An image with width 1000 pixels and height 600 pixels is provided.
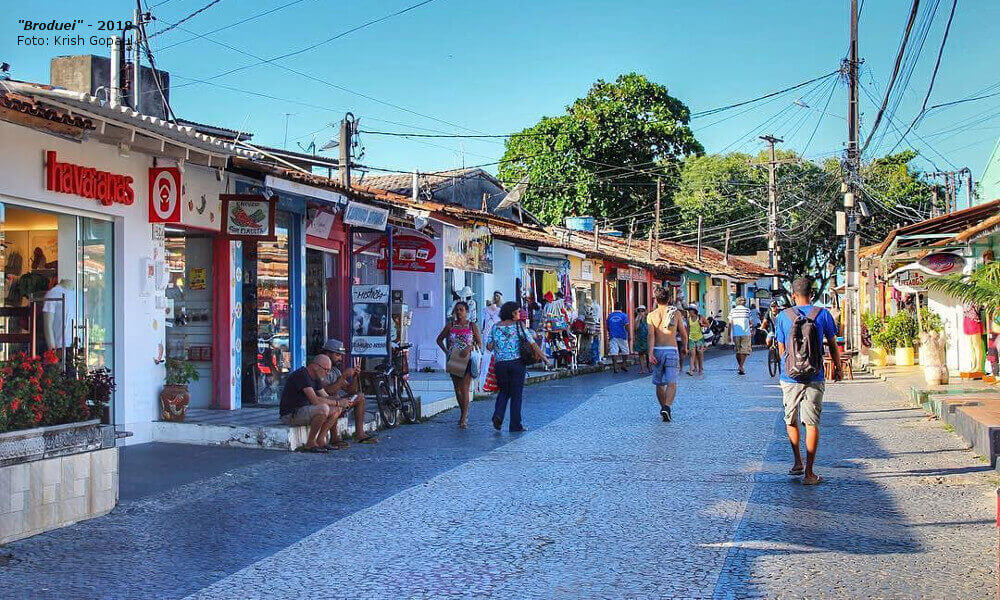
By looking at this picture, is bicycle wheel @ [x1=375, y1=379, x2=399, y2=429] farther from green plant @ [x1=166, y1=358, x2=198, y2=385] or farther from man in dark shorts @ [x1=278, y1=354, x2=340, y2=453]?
green plant @ [x1=166, y1=358, x2=198, y2=385]

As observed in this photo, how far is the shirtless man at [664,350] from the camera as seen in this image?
1364 centimetres

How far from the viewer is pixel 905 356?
2473cm

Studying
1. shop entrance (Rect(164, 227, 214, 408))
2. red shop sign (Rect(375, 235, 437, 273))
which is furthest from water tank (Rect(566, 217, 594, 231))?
shop entrance (Rect(164, 227, 214, 408))

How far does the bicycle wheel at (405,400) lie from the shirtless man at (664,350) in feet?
10.8

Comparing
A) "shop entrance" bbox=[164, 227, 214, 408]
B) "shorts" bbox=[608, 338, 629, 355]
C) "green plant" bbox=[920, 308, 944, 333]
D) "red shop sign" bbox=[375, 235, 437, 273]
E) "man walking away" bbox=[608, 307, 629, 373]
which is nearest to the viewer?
"shop entrance" bbox=[164, 227, 214, 408]

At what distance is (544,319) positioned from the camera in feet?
85.6

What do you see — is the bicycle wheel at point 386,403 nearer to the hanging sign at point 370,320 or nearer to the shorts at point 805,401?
the hanging sign at point 370,320

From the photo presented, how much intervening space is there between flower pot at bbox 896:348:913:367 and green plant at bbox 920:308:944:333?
274 centimetres

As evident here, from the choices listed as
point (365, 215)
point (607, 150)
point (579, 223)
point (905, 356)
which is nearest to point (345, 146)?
point (365, 215)

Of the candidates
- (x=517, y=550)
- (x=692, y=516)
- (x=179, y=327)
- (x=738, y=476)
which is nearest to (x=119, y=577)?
(x=517, y=550)

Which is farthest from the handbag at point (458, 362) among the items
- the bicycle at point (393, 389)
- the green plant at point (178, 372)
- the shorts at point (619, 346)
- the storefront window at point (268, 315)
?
the shorts at point (619, 346)

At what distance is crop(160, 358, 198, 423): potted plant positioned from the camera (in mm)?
11758

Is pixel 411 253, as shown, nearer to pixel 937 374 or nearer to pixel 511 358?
pixel 511 358

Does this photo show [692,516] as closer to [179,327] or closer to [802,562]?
[802,562]
